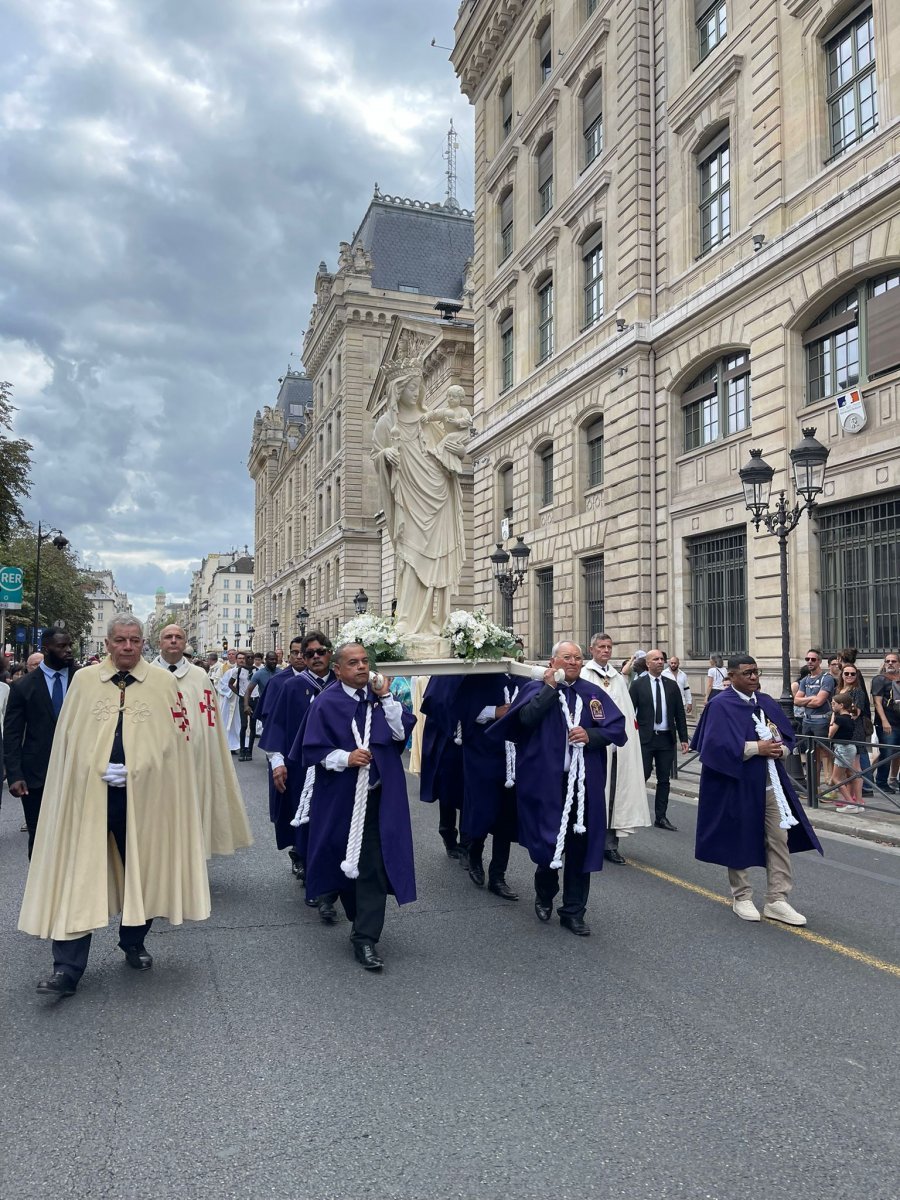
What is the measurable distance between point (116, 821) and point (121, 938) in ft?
2.36

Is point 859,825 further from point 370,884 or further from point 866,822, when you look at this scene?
point 370,884

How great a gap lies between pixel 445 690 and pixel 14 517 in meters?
25.9

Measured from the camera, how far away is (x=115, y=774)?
4.73 m

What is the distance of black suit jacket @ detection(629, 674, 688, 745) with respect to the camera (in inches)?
375

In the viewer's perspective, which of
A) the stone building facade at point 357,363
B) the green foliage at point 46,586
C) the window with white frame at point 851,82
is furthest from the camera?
the stone building facade at point 357,363

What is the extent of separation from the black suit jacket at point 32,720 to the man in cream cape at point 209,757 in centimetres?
130

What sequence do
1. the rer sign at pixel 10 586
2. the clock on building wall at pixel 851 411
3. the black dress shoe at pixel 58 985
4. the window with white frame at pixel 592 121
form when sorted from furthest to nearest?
the window with white frame at pixel 592 121 < the rer sign at pixel 10 586 < the clock on building wall at pixel 851 411 < the black dress shoe at pixel 58 985

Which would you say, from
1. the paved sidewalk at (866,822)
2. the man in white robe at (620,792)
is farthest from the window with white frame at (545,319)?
the man in white robe at (620,792)

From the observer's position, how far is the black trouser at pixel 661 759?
376 inches

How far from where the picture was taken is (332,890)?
5.32 m

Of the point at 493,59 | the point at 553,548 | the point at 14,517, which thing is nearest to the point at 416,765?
the point at 553,548

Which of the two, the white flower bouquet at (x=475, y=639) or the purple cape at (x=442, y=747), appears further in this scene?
the purple cape at (x=442, y=747)

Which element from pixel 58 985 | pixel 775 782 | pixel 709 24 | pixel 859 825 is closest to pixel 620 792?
pixel 775 782

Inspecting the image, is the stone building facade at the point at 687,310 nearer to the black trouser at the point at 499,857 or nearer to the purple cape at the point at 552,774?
the black trouser at the point at 499,857
